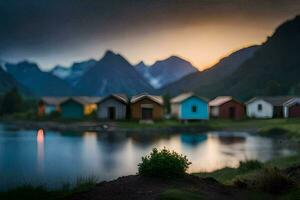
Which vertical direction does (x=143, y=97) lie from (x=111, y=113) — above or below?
above

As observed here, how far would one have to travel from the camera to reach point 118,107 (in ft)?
157

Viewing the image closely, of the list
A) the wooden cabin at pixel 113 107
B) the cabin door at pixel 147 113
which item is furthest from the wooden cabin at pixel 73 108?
the cabin door at pixel 147 113

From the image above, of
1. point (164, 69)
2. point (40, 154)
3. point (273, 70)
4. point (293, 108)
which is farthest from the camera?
point (273, 70)

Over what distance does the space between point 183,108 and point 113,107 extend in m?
7.88

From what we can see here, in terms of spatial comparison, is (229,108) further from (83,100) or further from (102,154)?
(102,154)

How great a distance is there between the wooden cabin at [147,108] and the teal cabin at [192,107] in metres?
2.30

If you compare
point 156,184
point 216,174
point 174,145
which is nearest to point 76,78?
point 174,145

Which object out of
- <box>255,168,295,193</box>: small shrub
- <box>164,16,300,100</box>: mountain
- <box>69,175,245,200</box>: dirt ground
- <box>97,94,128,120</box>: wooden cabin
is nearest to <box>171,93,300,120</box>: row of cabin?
<box>97,94,128,120</box>: wooden cabin

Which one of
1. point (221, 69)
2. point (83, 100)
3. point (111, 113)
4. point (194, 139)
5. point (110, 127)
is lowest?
point (194, 139)

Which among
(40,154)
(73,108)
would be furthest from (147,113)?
(40,154)

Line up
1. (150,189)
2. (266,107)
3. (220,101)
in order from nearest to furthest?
(150,189), (266,107), (220,101)

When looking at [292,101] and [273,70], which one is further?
[273,70]

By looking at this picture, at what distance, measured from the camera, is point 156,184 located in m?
9.13

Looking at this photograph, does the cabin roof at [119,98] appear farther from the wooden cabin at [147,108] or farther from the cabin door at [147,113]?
the cabin door at [147,113]
